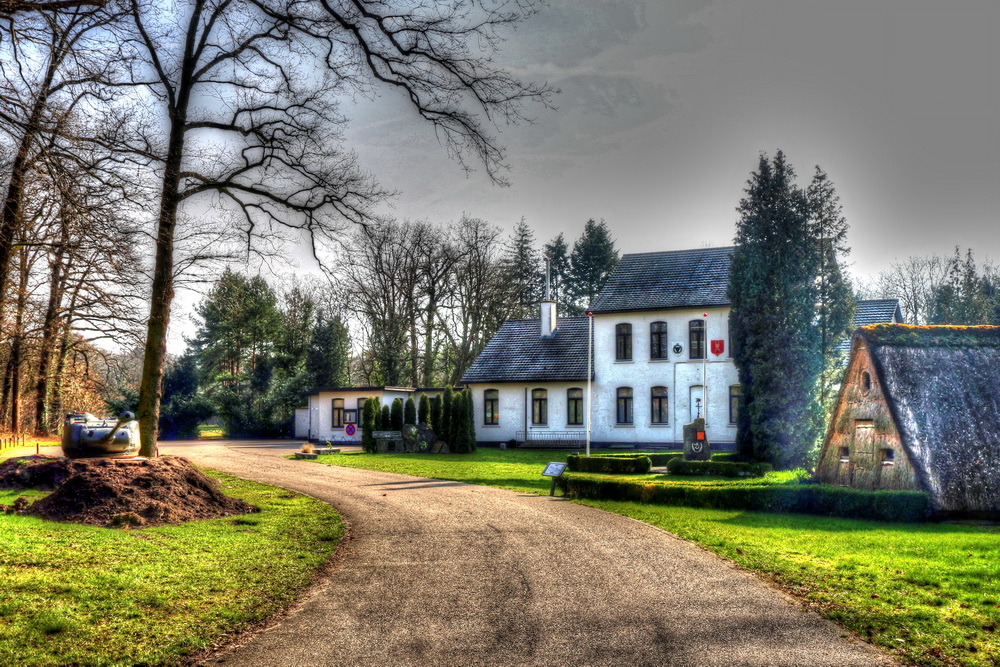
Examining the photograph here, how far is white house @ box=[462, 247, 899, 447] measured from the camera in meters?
35.2

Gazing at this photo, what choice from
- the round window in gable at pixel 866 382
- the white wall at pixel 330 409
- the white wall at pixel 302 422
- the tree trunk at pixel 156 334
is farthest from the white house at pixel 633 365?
the tree trunk at pixel 156 334

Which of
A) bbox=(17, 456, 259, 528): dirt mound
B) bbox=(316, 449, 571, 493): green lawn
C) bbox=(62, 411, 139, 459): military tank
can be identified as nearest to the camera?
bbox=(17, 456, 259, 528): dirt mound

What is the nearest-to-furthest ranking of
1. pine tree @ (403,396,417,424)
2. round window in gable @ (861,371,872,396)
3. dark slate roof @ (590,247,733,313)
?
1. round window in gable @ (861,371,872,396)
2. dark slate roof @ (590,247,733,313)
3. pine tree @ (403,396,417,424)

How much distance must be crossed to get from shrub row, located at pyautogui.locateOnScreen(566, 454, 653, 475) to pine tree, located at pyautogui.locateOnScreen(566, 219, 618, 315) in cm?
3756

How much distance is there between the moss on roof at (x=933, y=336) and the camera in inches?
649

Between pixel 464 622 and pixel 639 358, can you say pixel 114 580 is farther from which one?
pixel 639 358

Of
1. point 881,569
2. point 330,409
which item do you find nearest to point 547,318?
point 330,409

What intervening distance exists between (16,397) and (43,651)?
1068 inches

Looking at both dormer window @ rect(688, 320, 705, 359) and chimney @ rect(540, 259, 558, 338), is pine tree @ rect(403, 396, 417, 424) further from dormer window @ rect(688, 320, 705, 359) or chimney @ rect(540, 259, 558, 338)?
dormer window @ rect(688, 320, 705, 359)

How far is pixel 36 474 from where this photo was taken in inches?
553

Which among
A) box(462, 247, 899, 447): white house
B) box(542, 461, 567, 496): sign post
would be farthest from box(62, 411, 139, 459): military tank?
box(462, 247, 899, 447): white house

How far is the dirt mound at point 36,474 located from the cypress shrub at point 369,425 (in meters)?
19.5

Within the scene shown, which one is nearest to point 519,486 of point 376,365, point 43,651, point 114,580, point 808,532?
point 808,532

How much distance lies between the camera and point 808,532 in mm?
12656
